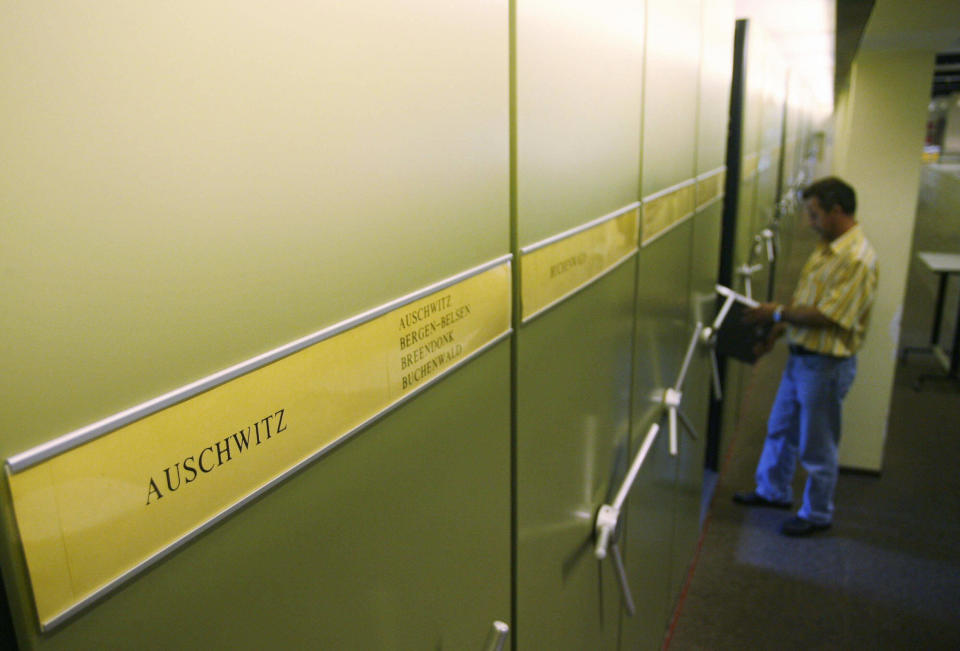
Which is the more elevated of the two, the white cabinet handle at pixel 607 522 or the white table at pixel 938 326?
the white cabinet handle at pixel 607 522

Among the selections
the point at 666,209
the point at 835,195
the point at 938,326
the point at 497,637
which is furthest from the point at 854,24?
the point at 938,326

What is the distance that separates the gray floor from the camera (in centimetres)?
265

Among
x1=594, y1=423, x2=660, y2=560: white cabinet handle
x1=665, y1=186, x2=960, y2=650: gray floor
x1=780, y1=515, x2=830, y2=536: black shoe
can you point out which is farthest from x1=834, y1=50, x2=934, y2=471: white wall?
x1=594, y1=423, x2=660, y2=560: white cabinet handle

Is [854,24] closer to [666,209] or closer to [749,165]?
[749,165]

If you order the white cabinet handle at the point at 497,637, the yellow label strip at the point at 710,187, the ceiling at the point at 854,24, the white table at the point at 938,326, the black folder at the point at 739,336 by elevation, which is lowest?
the white table at the point at 938,326

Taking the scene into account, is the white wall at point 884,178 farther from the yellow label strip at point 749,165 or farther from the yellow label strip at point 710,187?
the yellow label strip at point 710,187

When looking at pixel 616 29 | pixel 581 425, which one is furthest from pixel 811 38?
pixel 581 425

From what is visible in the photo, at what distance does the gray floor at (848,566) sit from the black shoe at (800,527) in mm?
32

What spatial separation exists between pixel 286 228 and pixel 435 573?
466 millimetres

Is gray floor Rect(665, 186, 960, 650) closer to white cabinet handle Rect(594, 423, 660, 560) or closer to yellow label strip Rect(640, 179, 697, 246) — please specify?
white cabinet handle Rect(594, 423, 660, 560)

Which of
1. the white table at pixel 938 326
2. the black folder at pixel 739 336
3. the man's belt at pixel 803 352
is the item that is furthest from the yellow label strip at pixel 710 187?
the white table at pixel 938 326

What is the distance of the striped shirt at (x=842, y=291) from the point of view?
9.46 feet

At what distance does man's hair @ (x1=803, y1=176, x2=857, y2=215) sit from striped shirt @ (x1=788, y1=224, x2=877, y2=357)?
10 centimetres

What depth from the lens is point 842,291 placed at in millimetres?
2902
